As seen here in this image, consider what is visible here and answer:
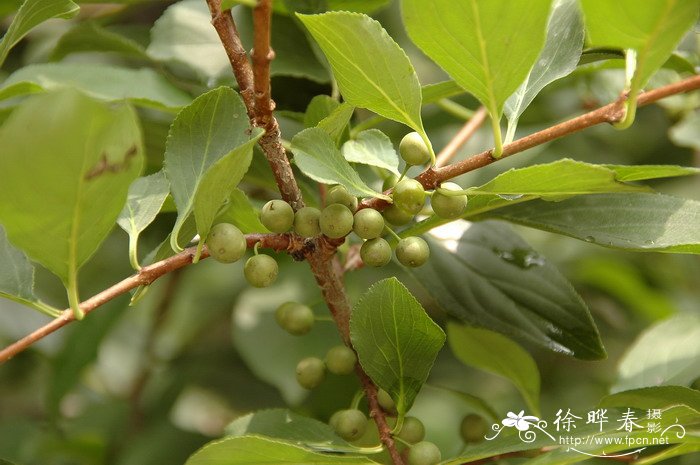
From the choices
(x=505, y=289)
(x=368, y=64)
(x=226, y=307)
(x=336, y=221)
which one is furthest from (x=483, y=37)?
(x=226, y=307)

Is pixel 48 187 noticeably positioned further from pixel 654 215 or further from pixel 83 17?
pixel 83 17

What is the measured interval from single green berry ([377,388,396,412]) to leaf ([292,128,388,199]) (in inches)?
9.7

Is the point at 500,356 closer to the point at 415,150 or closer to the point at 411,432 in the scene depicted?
the point at 411,432

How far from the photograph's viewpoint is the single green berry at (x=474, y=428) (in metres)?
1.05

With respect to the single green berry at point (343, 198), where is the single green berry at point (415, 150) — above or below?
above

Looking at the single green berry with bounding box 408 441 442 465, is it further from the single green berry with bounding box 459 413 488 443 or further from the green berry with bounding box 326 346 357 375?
the single green berry with bounding box 459 413 488 443

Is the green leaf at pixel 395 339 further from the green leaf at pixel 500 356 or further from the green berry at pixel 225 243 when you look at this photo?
the green leaf at pixel 500 356

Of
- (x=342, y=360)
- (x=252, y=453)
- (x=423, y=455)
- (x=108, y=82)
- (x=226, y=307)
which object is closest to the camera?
(x=252, y=453)

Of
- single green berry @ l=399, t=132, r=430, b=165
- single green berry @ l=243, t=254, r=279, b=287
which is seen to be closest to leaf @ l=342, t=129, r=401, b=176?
single green berry @ l=399, t=132, r=430, b=165

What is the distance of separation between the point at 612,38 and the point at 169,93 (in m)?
0.61

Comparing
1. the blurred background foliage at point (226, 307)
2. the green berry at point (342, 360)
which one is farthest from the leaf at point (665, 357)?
the green berry at point (342, 360)

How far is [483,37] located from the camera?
2.21 feet

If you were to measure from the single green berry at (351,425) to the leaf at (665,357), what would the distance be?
403 mm

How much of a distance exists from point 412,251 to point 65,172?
36 cm
